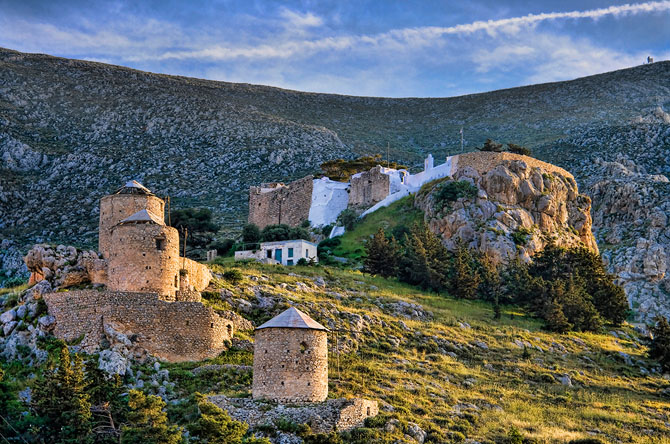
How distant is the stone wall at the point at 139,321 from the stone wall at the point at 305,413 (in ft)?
19.4

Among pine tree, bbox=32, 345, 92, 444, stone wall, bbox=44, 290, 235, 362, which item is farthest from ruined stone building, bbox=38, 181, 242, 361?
pine tree, bbox=32, 345, 92, 444

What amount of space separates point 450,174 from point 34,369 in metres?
41.6

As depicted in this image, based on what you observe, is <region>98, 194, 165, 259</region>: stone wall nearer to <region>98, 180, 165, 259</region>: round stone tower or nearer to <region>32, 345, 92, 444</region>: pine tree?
<region>98, 180, 165, 259</region>: round stone tower

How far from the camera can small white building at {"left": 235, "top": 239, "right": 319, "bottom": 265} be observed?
57344 millimetres

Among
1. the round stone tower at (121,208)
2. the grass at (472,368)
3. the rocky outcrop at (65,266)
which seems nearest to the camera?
the grass at (472,368)

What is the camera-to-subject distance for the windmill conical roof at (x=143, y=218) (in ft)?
117

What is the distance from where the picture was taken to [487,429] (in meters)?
33.9

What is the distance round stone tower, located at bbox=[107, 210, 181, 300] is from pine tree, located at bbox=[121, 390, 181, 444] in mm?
7636

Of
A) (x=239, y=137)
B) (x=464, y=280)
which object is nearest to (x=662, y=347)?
(x=464, y=280)

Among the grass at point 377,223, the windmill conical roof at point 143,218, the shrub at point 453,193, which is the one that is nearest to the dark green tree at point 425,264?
the shrub at point 453,193

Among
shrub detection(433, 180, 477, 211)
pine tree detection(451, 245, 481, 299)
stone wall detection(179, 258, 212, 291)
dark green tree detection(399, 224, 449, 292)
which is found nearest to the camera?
stone wall detection(179, 258, 212, 291)

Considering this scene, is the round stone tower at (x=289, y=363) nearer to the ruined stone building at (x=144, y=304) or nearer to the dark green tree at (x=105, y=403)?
the dark green tree at (x=105, y=403)

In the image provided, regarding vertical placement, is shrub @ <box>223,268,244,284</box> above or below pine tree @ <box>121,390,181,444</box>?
above

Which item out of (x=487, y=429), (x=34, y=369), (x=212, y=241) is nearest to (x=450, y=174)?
(x=212, y=241)
